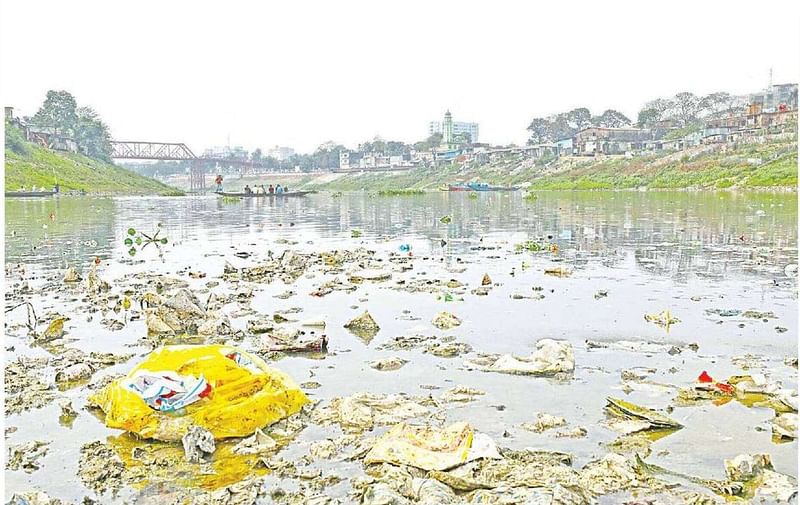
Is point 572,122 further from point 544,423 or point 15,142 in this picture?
point 544,423

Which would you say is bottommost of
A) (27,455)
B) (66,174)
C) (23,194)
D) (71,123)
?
(27,455)

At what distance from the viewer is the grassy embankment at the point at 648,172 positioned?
70375 mm

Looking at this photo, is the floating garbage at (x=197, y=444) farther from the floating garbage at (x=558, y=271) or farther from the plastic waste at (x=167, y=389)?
the floating garbage at (x=558, y=271)

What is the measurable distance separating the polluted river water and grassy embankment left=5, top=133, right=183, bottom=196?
208 feet

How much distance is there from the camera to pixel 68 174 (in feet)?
305

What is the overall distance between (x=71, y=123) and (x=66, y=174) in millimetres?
30561

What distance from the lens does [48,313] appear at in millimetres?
11273

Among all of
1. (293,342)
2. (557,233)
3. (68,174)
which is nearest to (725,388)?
(293,342)

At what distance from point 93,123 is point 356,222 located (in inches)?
4128

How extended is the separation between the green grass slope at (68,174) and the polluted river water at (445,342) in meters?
63.3

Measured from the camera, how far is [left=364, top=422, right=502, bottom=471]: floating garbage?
5.46 metres

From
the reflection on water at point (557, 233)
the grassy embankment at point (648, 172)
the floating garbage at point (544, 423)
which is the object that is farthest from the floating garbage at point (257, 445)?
the grassy embankment at point (648, 172)

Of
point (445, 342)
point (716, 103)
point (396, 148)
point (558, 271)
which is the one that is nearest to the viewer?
point (445, 342)

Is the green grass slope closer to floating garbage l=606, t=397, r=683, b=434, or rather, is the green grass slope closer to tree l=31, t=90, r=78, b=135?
tree l=31, t=90, r=78, b=135
